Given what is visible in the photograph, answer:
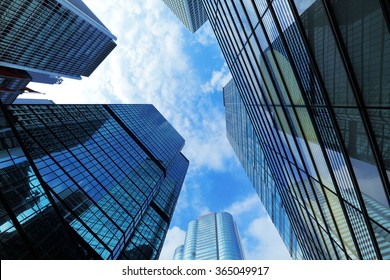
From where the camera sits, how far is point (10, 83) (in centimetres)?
10981

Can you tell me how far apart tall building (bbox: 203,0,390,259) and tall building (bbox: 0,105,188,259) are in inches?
723

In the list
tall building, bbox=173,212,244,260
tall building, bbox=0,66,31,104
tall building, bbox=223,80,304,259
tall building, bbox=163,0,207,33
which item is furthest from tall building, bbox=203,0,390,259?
tall building, bbox=163,0,207,33

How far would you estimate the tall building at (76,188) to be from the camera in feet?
65.6

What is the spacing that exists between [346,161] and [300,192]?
8.14m

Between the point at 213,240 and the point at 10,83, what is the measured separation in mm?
131311

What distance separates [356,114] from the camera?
22.2 ft

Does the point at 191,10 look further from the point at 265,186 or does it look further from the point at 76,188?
the point at 76,188

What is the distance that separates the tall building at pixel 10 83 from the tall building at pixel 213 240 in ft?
392

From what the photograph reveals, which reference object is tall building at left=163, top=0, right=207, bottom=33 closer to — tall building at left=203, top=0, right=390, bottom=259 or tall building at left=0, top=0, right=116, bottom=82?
tall building at left=0, top=0, right=116, bottom=82

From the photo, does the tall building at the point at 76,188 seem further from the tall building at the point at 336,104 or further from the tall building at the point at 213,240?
the tall building at the point at 213,240

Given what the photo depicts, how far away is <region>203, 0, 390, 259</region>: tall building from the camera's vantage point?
5918mm

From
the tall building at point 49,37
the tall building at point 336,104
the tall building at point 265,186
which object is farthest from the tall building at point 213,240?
the tall building at point 336,104

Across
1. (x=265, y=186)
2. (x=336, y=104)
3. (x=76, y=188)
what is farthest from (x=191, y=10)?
(x=336, y=104)
